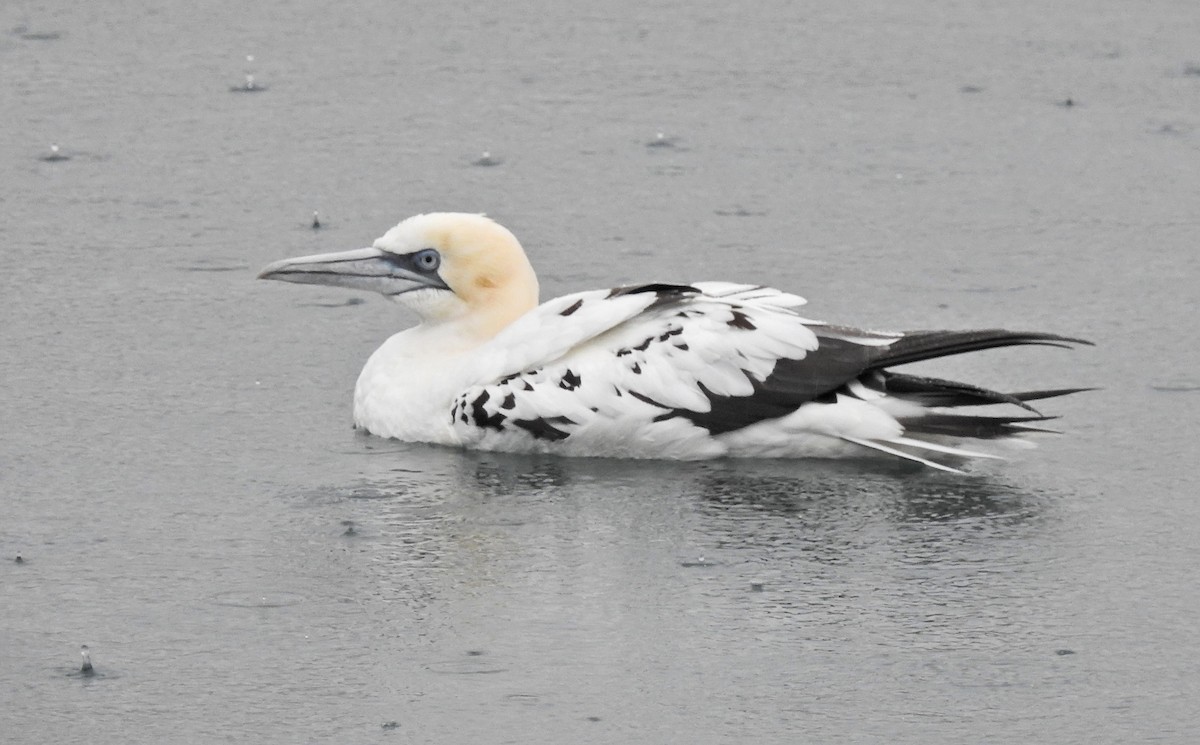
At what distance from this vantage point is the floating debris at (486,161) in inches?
454

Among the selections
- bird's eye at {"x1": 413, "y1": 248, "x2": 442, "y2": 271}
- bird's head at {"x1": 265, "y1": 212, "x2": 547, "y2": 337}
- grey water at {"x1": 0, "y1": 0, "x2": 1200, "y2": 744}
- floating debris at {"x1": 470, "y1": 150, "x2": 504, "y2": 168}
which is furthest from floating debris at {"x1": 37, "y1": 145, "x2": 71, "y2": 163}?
bird's eye at {"x1": 413, "y1": 248, "x2": 442, "y2": 271}

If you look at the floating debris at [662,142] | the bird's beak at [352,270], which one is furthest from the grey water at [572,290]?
the bird's beak at [352,270]

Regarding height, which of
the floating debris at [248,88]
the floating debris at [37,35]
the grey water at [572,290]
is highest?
the floating debris at [37,35]

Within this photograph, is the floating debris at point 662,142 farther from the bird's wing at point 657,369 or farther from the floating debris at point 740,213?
the bird's wing at point 657,369

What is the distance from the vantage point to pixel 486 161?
11562 millimetres

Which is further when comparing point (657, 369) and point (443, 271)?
point (443, 271)

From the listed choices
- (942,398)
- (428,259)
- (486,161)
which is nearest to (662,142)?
(486,161)

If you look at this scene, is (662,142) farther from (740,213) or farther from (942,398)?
(942,398)

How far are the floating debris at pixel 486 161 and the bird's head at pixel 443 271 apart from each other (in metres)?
2.54

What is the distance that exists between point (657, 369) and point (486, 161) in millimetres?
3447

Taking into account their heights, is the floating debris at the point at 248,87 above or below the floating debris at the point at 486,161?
above

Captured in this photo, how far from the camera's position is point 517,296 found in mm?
8844

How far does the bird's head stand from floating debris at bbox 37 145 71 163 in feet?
10.0

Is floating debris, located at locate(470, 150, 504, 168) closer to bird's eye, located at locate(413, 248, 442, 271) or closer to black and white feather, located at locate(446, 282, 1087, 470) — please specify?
bird's eye, located at locate(413, 248, 442, 271)
